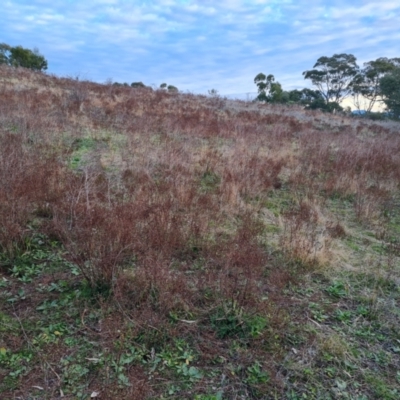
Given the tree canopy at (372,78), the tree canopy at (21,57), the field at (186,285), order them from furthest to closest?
the tree canopy at (372,78) → the tree canopy at (21,57) → the field at (186,285)

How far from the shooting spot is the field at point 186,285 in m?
2.07

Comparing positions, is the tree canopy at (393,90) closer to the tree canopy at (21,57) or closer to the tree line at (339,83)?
the tree line at (339,83)

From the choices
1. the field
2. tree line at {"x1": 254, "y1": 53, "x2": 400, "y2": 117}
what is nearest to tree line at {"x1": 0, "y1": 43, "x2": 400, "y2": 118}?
tree line at {"x1": 254, "y1": 53, "x2": 400, "y2": 117}

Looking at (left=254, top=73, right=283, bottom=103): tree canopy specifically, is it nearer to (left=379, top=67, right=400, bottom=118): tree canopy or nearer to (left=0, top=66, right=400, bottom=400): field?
(left=379, top=67, right=400, bottom=118): tree canopy

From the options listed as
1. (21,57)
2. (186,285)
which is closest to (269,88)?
(21,57)

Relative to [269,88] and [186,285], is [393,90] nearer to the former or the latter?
[269,88]

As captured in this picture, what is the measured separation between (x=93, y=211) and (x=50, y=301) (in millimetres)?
1112

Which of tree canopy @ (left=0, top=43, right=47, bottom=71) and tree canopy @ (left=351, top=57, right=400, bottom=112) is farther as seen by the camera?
tree canopy @ (left=351, top=57, right=400, bottom=112)

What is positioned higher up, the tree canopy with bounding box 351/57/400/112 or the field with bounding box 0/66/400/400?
the tree canopy with bounding box 351/57/400/112

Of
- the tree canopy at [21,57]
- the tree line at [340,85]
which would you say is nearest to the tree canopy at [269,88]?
the tree line at [340,85]

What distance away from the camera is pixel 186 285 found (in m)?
2.76

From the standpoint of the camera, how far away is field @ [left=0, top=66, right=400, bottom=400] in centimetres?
207

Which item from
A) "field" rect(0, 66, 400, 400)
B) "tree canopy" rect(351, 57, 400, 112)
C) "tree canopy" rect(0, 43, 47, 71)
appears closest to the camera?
"field" rect(0, 66, 400, 400)

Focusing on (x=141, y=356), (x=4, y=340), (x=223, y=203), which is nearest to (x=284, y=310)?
(x=141, y=356)
